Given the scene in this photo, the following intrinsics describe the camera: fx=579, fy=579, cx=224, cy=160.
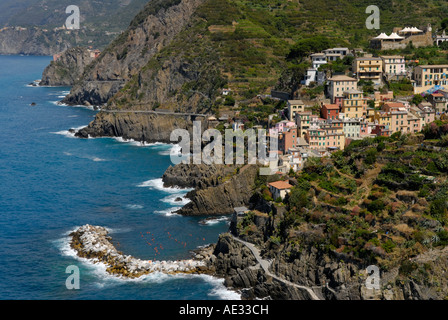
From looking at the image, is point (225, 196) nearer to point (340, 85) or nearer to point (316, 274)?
point (340, 85)

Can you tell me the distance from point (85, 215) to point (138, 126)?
157 ft

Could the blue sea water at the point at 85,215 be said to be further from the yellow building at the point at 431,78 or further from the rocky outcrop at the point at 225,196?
the yellow building at the point at 431,78

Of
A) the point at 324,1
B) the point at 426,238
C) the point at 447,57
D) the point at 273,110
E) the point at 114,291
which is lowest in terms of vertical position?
the point at 114,291

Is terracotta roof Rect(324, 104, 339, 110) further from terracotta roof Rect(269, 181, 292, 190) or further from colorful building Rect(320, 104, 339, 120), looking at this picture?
terracotta roof Rect(269, 181, 292, 190)

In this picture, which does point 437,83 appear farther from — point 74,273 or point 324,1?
point 324,1

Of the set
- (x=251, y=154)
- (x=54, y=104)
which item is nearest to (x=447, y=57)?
(x=251, y=154)

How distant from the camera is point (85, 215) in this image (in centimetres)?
6681

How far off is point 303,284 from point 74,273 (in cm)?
2034

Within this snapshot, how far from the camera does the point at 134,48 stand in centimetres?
15750

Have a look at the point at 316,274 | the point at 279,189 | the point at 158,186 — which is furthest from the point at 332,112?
the point at 316,274

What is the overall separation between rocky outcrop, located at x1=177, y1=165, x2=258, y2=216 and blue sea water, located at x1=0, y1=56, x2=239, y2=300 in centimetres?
208

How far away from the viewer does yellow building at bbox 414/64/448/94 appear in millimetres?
73812

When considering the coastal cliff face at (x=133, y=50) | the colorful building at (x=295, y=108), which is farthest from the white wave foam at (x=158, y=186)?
the coastal cliff face at (x=133, y=50)

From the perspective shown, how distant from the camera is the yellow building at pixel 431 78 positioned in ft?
242
